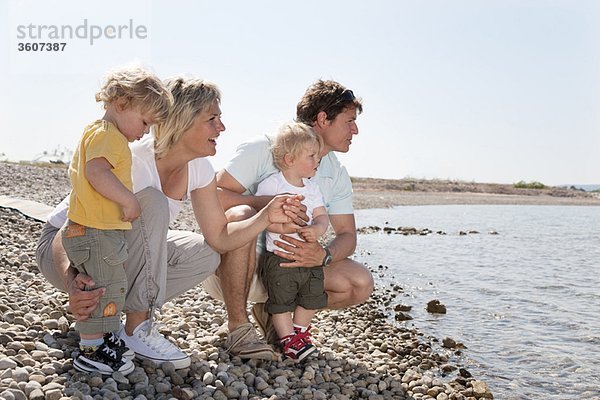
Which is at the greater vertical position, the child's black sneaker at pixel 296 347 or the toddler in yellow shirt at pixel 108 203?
the toddler in yellow shirt at pixel 108 203

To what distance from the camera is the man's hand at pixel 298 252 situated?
12.2 ft

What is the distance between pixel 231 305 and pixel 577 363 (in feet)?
9.87

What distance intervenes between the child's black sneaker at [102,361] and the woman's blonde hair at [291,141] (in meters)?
1.50

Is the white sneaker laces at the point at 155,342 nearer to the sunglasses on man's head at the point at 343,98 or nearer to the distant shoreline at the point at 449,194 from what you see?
the sunglasses on man's head at the point at 343,98

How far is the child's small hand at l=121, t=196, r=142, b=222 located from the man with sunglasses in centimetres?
86

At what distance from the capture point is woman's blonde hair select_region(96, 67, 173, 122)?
3.02m

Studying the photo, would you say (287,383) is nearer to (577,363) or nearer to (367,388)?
(367,388)

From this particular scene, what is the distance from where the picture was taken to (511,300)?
7562 mm

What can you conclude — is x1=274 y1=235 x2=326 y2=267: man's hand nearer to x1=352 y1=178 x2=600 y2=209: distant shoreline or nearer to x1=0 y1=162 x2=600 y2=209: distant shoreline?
x1=0 y1=162 x2=600 y2=209: distant shoreline

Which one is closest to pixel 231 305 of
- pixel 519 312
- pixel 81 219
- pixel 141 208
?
pixel 141 208

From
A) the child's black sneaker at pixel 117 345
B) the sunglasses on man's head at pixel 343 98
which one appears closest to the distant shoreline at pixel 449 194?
the sunglasses on man's head at pixel 343 98

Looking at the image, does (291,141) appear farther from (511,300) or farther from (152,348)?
(511,300)

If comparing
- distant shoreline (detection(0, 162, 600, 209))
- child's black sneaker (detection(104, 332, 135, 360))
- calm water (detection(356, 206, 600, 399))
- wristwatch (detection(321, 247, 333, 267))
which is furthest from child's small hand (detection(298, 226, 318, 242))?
distant shoreline (detection(0, 162, 600, 209))

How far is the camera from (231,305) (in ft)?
12.4
